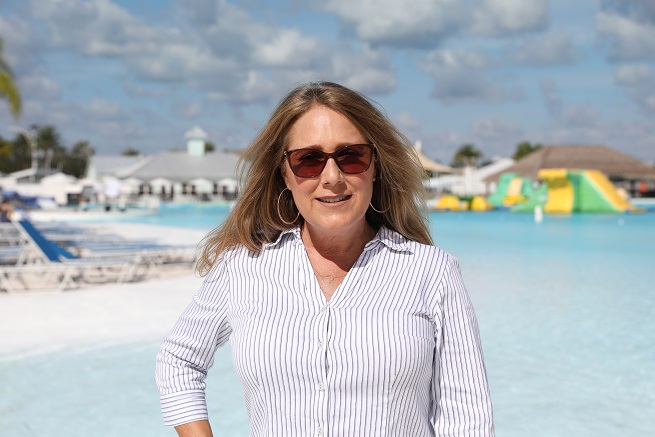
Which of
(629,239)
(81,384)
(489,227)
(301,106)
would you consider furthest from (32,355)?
(489,227)

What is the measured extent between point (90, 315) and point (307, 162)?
232 inches

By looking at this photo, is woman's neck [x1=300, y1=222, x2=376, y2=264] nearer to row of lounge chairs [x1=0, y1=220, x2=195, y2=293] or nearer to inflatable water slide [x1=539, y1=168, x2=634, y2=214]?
row of lounge chairs [x1=0, y1=220, x2=195, y2=293]

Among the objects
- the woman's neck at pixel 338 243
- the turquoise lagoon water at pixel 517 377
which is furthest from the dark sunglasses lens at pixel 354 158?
the turquoise lagoon water at pixel 517 377

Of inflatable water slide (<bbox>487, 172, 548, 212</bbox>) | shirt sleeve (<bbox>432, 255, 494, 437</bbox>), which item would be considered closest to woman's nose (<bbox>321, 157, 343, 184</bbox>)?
shirt sleeve (<bbox>432, 255, 494, 437</bbox>)

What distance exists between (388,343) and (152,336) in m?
5.15

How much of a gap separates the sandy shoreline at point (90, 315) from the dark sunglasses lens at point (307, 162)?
A: 4780 mm

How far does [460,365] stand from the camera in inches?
55.5

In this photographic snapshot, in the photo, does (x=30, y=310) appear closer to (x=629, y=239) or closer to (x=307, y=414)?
(x=307, y=414)

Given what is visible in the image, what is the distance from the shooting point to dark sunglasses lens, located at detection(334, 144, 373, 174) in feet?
4.96

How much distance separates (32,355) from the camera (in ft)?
18.4

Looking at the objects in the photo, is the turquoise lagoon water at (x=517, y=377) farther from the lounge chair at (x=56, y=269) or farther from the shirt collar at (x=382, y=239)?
the shirt collar at (x=382, y=239)

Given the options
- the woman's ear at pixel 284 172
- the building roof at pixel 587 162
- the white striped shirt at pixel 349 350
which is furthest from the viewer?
the building roof at pixel 587 162

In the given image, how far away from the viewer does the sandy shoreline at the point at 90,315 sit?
602cm

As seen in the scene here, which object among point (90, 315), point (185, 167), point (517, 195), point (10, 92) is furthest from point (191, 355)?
point (185, 167)
